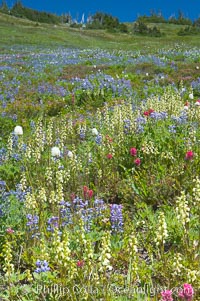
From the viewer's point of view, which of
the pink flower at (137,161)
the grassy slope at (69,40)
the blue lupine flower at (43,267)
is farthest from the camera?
the grassy slope at (69,40)

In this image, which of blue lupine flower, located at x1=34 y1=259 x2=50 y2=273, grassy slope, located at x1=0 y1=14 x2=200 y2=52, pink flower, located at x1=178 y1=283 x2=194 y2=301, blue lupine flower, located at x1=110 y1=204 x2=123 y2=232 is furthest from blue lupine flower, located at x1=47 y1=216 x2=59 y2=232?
grassy slope, located at x1=0 y1=14 x2=200 y2=52

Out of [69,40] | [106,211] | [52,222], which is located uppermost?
[69,40]

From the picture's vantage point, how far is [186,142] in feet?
20.0

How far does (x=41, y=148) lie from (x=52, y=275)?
3272mm

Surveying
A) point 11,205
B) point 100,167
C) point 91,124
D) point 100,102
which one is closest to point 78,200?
point 11,205

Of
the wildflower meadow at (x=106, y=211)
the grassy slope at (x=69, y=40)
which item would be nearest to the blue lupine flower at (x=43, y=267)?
the wildflower meadow at (x=106, y=211)

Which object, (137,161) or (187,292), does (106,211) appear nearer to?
(137,161)

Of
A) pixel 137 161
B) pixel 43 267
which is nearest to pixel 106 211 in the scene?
pixel 137 161

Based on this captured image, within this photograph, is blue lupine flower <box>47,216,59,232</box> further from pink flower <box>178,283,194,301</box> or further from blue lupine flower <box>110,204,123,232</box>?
pink flower <box>178,283,194,301</box>

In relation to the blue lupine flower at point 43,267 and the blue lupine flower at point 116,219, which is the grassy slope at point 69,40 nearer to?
the blue lupine flower at point 116,219

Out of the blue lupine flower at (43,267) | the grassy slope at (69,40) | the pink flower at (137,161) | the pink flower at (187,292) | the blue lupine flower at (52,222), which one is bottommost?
the pink flower at (187,292)

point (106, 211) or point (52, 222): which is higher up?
point (106, 211)

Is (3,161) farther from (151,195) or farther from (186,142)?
(186,142)

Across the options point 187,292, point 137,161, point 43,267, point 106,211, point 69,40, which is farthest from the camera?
point 69,40
